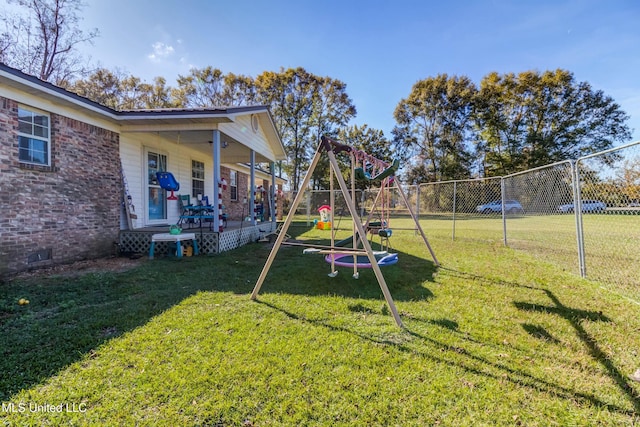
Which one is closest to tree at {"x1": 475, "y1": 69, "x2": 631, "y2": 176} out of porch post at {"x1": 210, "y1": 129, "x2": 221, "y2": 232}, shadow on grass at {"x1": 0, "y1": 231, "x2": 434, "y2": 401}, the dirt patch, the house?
the house

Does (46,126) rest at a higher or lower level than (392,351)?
higher

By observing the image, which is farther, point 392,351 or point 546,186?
point 546,186

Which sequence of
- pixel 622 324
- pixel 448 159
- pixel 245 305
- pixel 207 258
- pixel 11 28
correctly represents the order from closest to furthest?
pixel 622 324
pixel 245 305
pixel 207 258
pixel 11 28
pixel 448 159

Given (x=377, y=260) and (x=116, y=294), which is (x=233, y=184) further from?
(x=377, y=260)

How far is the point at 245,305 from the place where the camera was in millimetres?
3467

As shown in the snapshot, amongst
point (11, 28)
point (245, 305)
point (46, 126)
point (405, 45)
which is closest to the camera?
point (245, 305)

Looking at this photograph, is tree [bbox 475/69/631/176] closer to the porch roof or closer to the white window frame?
the porch roof

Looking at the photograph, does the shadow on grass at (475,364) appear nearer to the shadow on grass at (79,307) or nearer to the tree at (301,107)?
the shadow on grass at (79,307)

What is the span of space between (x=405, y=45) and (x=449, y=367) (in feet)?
44.0

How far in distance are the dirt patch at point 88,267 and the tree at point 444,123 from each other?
27.7 m

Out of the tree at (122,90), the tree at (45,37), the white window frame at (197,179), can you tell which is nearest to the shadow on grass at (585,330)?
the white window frame at (197,179)

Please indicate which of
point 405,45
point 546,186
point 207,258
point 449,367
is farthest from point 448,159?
point 449,367

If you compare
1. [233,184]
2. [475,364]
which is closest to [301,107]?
[233,184]

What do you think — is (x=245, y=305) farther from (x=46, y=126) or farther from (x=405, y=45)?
(x=405, y=45)
